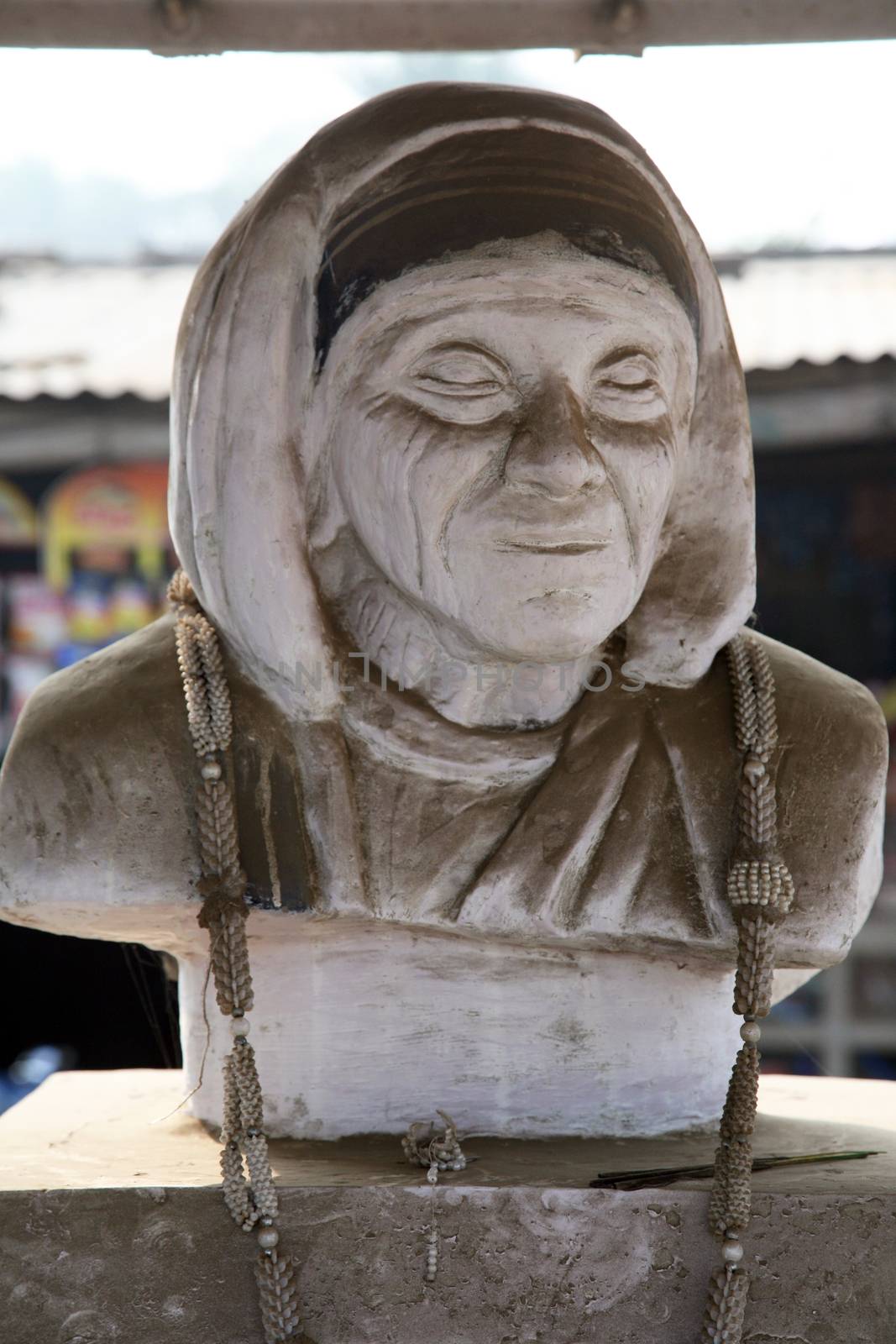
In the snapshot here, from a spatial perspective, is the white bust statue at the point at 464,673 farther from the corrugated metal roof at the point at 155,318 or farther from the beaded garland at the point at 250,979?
the corrugated metal roof at the point at 155,318

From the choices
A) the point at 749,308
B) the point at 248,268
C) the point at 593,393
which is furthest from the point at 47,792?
the point at 749,308

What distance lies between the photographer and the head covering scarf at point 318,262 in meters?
1.91

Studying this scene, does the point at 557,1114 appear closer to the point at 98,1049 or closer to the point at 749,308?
the point at 98,1049

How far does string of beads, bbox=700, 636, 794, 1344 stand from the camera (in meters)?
1.78

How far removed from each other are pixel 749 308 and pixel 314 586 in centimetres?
318

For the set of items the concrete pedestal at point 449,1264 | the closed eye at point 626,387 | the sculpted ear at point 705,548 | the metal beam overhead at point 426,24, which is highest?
the metal beam overhead at point 426,24

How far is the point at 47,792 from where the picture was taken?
196cm

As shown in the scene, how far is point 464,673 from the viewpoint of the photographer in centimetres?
203

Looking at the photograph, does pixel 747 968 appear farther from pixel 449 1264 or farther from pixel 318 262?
pixel 318 262

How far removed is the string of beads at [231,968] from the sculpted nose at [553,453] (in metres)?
0.47

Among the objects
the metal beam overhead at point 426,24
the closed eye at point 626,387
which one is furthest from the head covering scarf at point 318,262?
the metal beam overhead at point 426,24

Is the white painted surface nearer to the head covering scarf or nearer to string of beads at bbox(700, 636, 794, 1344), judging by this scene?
string of beads at bbox(700, 636, 794, 1344)

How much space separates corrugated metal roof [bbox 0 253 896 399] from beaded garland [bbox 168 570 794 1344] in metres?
2.38

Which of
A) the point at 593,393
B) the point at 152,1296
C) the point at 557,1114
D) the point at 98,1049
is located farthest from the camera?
the point at 98,1049
